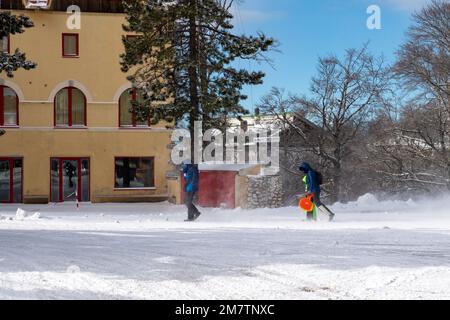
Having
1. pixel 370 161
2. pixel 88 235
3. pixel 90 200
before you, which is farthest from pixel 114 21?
pixel 88 235

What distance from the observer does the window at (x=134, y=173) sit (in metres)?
38.3

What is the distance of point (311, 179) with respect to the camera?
20672 millimetres

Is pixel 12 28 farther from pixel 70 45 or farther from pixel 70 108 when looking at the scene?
pixel 70 108

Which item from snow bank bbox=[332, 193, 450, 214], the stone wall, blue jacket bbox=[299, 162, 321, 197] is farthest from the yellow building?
blue jacket bbox=[299, 162, 321, 197]

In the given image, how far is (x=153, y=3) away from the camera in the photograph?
91.1 ft

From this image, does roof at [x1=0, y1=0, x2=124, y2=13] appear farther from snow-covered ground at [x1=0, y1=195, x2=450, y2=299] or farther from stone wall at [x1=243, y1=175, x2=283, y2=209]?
snow-covered ground at [x1=0, y1=195, x2=450, y2=299]

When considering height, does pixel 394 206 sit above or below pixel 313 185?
below

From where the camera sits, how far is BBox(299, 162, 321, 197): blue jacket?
20562mm

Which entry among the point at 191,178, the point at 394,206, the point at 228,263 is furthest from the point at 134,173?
the point at 228,263

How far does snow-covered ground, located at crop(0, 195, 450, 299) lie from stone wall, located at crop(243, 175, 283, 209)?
40.9ft

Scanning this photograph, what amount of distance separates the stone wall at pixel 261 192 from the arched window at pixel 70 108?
12021 mm

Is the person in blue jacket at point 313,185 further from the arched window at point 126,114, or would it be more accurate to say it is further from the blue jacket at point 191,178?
the arched window at point 126,114

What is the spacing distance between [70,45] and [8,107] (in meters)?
4.68

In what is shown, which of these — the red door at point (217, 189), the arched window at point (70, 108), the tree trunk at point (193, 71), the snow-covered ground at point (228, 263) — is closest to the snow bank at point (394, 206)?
the red door at point (217, 189)
